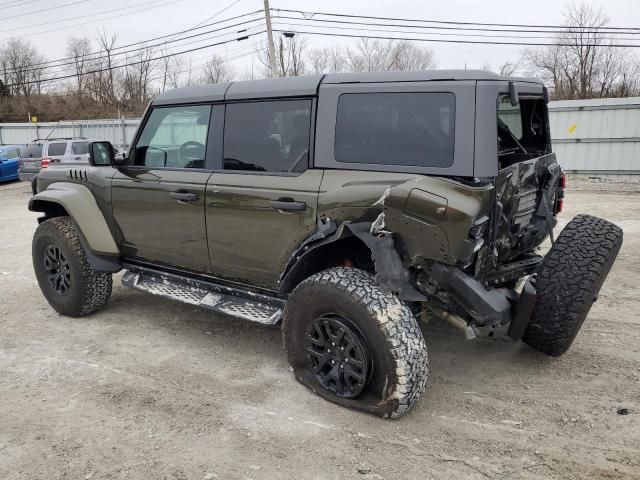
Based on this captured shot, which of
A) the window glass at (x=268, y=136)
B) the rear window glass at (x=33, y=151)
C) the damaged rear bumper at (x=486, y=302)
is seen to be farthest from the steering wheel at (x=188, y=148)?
the rear window glass at (x=33, y=151)

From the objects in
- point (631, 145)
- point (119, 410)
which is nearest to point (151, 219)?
point (119, 410)

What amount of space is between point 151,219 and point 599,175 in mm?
14984

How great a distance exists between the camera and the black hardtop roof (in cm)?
316

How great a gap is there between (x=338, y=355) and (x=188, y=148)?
6.83 ft

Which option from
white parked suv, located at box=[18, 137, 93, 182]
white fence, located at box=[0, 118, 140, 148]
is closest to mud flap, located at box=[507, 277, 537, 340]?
white parked suv, located at box=[18, 137, 93, 182]

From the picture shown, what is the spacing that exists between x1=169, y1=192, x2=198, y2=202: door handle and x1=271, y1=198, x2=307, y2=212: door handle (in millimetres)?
764

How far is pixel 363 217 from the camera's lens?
10.7 feet

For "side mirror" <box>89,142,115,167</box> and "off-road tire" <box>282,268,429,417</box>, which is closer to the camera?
"off-road tire" <box>282,268,429,417</box>

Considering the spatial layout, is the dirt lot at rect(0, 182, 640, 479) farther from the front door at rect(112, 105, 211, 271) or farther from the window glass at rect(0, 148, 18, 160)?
the window glass at rect(0, 148, 18, 160)

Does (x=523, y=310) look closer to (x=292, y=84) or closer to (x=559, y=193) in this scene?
(x=559, y=193)

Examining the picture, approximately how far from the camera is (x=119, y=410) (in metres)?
3.46

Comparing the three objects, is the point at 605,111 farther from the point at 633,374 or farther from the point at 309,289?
the point at 309,289

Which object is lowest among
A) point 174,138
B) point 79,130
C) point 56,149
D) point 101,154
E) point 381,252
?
point 381,252

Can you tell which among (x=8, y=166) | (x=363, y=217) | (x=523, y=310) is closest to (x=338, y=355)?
(x=363, y=217)
